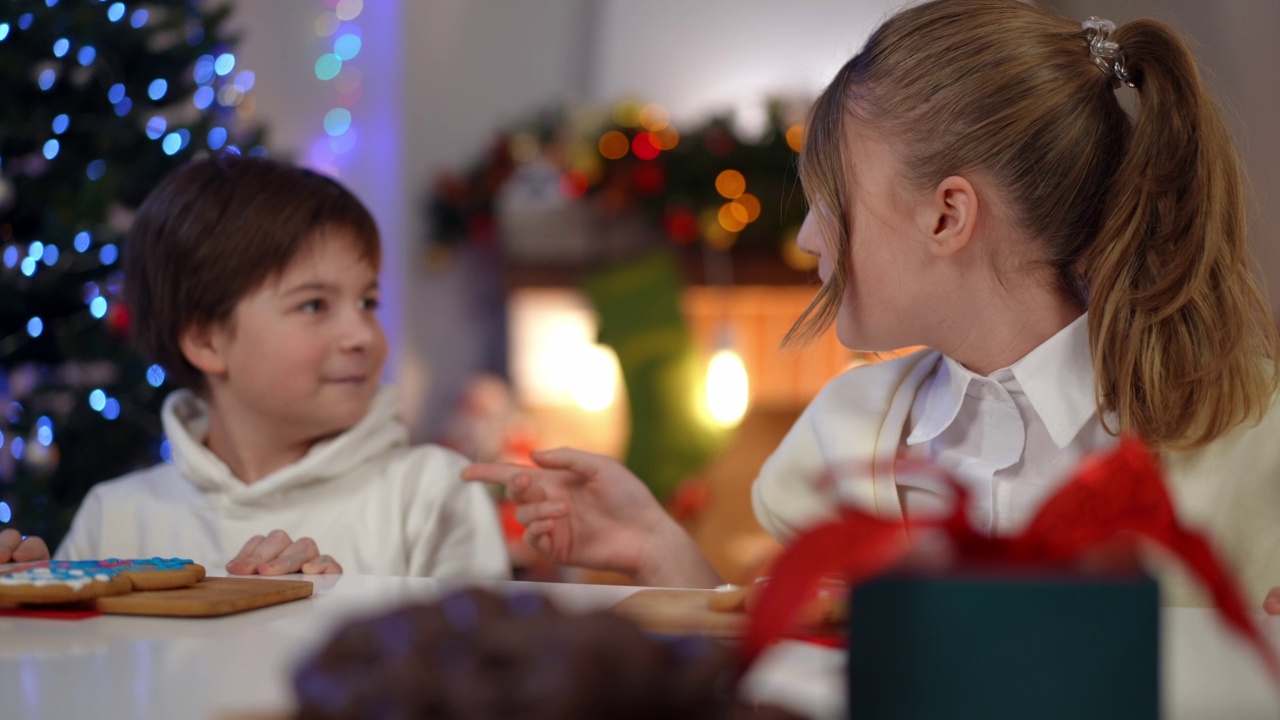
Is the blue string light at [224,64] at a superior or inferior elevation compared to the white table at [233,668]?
superior

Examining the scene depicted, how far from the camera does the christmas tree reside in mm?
1979

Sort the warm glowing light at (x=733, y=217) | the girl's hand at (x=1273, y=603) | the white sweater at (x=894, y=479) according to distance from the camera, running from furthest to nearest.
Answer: the warm glowing light at (x=733, y=217)
the white sweater at (x=894, y=479)
the girl's hand at (x=1273, y=603)

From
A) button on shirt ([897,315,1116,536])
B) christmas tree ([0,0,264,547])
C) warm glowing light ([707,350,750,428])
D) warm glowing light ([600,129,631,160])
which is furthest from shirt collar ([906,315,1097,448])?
warm glowing light ([600,129,631,160])

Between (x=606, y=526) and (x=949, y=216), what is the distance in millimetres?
481

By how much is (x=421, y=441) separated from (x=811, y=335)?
3256mm

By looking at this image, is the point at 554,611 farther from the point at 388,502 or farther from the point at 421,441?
the point at 421,441

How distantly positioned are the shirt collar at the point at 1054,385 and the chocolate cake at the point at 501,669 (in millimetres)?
825

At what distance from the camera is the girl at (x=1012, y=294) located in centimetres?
101

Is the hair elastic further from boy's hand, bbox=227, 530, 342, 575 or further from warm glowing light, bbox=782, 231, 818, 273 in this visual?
warm glowing light, bbox=782, 231, 818, 273

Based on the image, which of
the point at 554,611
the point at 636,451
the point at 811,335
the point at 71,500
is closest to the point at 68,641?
the point at 554,611

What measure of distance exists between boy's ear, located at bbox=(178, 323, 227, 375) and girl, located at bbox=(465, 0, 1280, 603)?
0.69 meters

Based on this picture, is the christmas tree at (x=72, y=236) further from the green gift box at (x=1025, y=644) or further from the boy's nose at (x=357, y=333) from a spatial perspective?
the green gift box at (x=1025, y=644)

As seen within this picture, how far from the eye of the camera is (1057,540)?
350 millimetres

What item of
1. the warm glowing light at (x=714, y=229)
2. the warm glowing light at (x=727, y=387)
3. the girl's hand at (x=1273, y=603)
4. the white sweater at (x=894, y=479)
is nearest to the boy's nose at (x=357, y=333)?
the white sweater at (x=894, y=479)
